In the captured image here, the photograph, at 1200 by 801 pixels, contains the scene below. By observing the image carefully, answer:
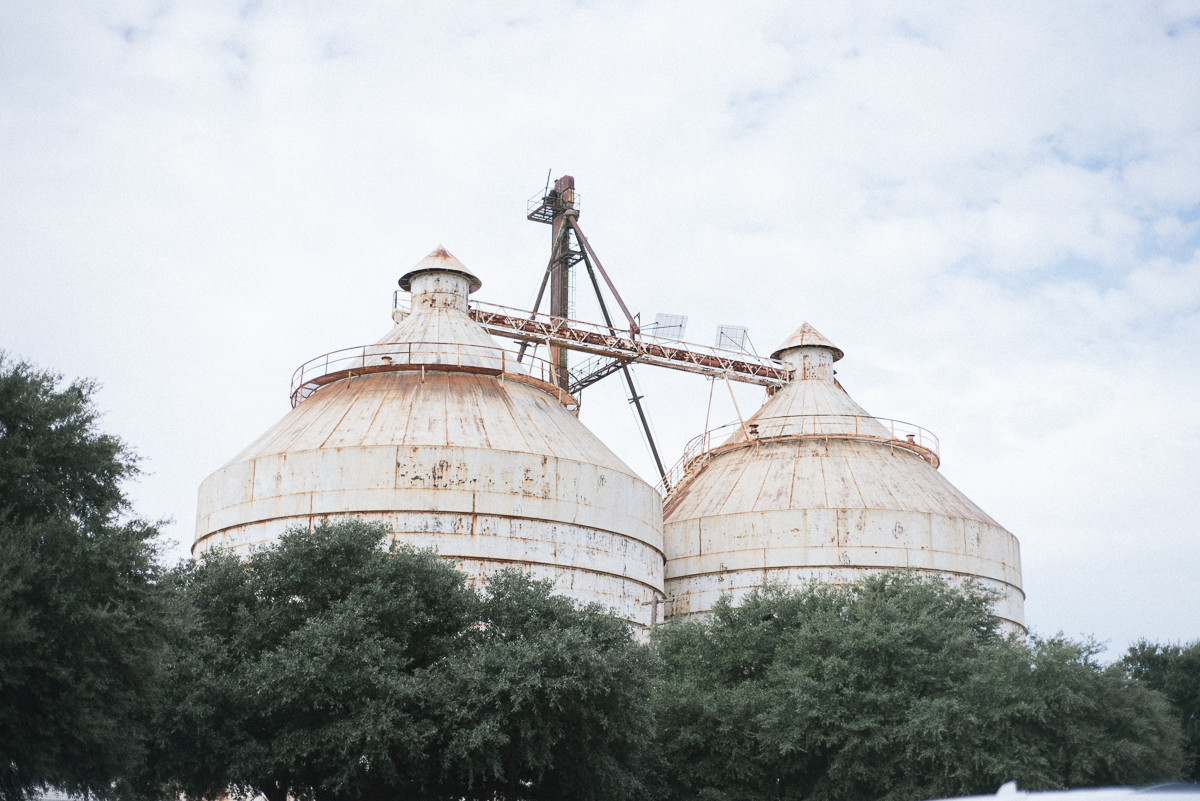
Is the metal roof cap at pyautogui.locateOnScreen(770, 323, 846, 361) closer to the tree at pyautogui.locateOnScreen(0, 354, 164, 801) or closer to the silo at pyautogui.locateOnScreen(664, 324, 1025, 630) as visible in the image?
the silo at pyautogui.locateOnScreen(664, 324, 1025, 630)

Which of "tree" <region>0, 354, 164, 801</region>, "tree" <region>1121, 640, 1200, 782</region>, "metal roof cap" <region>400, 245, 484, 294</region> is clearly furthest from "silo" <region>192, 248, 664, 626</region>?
"tree" <region>1121, 640, 1200, 782</region>

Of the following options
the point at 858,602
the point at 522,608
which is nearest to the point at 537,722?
the point at 522,608

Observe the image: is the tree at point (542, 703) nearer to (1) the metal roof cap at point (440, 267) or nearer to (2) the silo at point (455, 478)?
(2) the silo at point (455, 478)

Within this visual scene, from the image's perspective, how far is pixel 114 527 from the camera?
2494 cm

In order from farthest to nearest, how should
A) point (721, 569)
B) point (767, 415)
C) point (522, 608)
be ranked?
point (767, 415) < point (721, 569) < point (522, 608)

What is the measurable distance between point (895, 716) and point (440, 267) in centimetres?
2393

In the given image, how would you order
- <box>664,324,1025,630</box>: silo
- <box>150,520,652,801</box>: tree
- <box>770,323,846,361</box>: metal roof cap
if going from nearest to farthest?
<box>150,520,652,801</box>: tree → <box>664,324,1025,630</box>: silo → <box>770,323,846,361</box>: metal roof cap

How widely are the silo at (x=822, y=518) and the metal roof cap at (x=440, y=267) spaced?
11.8 m

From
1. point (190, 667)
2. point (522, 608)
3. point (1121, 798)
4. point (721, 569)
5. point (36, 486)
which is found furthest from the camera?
point (721, 569)

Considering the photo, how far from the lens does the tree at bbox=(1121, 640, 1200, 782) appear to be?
142 ft

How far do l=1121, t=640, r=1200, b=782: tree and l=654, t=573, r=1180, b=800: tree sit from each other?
323 inches

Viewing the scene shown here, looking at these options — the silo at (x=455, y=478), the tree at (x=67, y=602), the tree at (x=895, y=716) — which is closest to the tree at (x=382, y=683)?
the tree at (x=67, y=602)

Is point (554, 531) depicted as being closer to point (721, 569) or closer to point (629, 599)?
point (629, 599)

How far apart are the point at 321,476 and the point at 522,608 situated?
9.88 metres
